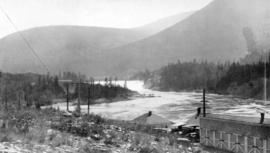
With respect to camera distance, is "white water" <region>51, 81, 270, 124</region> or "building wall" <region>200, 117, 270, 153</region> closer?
"building wall" <region>200, 117, 270, 153</region>

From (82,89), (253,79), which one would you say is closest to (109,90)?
(82,89)

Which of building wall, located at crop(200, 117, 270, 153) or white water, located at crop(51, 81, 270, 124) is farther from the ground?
building wall, located at crop(200, 117, 270, 153)

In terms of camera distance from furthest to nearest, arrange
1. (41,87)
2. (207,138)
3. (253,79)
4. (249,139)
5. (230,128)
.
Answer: (253,79) < (41,87) < (207,138) < (230,128) < (249,139)

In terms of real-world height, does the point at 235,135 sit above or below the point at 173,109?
above

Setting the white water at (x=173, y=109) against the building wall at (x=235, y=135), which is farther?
the white water at (x=173, y=109)

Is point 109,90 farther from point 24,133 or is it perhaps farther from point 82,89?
point 24,133

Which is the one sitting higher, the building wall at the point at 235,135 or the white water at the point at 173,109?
the building wall at the point at 235,135

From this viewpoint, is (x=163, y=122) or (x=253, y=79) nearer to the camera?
(x=163, y=122)

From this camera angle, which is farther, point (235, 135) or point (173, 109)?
point (173, 109)
